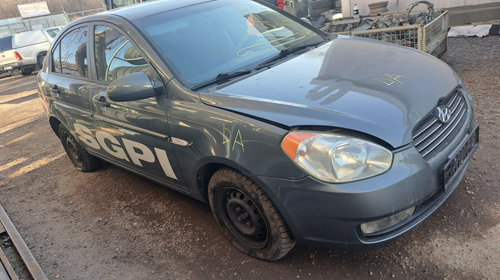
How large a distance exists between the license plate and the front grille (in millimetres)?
98

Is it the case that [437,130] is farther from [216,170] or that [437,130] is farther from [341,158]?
[216,170]

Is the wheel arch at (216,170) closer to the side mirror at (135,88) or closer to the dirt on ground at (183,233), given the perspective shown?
the dirt on ground at (183,233)

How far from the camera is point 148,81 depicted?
9.00 feet

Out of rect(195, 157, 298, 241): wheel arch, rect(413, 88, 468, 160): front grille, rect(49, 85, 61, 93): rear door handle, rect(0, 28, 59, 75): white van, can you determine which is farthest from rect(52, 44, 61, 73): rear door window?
rect(0, 28, 59, 75): white van

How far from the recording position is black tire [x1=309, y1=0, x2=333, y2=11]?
37.3ft

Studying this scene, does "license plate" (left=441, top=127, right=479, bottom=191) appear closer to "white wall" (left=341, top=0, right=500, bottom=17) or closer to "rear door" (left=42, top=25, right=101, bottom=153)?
"rear door" (left=42, top=25, right=101, bottom=153)

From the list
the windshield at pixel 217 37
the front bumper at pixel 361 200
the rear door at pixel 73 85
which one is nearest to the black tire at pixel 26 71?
the rear door at pixel 73 85

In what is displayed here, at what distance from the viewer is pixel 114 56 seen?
329 cm

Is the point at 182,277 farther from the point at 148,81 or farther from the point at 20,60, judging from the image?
the point at 20,60

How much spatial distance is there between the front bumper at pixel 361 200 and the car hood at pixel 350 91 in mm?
195

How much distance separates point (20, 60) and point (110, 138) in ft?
44.9

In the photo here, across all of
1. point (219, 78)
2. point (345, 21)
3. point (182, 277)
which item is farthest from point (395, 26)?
point (182, 277)

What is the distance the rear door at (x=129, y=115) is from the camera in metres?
2.92

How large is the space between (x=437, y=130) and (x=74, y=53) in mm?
3271
